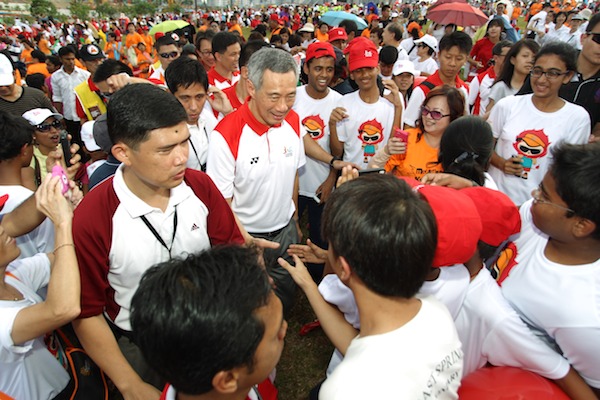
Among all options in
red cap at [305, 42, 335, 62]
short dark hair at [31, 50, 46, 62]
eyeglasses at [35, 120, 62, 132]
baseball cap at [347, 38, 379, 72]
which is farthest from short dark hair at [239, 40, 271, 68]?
short dark hair at [31, 50, 46, 62]

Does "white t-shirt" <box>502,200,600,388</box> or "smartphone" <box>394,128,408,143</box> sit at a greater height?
"smartphone" <box>394,128,408,143</box>

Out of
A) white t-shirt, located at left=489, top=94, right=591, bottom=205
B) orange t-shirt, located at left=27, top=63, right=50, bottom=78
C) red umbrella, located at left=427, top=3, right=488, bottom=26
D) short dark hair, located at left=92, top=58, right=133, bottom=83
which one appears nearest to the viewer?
white t-shirt, located at left=489, top=94, right=591, bottom=205

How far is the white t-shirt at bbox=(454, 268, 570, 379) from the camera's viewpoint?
168cm

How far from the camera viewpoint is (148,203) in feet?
6.50

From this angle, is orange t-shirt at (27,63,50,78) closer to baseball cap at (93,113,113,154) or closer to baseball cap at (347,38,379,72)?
baseball cap at (93,113,113,154)

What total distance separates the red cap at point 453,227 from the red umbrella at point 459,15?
855 centimetres

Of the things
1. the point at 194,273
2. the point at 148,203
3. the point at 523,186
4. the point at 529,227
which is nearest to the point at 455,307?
the point at 529,227

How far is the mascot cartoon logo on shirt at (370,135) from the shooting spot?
13.1 feet

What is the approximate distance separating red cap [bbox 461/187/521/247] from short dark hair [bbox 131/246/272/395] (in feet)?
4.13

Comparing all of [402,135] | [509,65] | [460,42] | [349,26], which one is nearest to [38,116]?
[402,135]

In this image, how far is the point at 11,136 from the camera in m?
2.58

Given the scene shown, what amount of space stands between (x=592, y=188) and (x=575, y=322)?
1.91 feet

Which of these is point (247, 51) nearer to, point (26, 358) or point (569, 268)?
point (26, 358)

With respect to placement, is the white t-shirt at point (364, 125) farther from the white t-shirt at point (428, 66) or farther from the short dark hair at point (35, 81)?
the short dark hair at point (35, 81)
